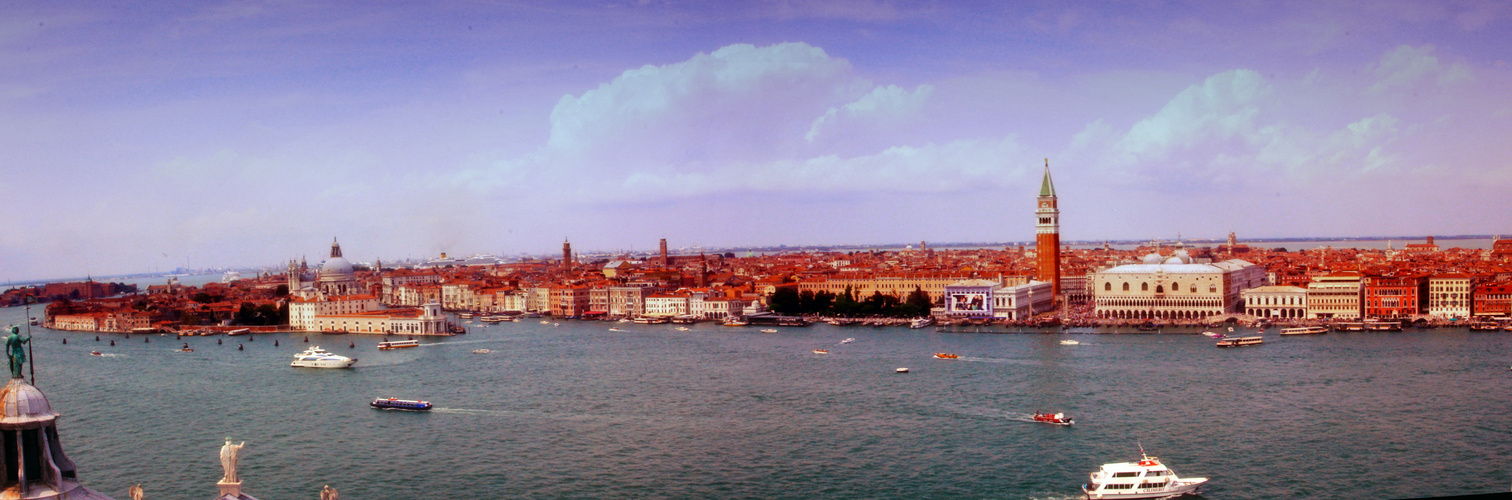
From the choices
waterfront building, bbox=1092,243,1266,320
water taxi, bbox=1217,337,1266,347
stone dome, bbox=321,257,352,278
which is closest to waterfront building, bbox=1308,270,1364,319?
waterfront building, bbox=1092,243,1266,320

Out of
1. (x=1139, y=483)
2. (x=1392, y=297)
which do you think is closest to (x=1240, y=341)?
(x=1392, y=297)

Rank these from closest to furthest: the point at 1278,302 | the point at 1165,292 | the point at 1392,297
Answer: the point at 1392,297
the point at 1278,302
the point at 1165,292

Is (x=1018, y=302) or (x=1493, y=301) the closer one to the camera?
(x=1493, y=301)

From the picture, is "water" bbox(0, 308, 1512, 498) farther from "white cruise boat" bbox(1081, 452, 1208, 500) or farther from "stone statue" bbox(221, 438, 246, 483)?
"stone statue" bbox(221, 438, 246, 483)

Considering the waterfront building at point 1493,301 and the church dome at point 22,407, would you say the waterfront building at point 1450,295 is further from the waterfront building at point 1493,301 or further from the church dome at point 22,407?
the church dome at point 22,407

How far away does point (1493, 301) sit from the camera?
12.1 meters

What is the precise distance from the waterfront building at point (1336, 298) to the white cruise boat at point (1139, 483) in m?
9.67

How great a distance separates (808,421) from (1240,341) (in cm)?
595

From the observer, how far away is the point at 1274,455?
483cm

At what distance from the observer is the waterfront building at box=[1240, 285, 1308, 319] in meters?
13.0

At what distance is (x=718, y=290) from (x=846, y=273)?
2.03 m

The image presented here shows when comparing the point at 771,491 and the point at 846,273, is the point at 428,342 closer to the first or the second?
the point at 846,273

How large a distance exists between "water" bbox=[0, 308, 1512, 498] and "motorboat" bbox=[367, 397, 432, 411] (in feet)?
0.34

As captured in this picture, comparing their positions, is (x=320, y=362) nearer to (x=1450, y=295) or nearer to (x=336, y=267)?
(x=336, y=267)
